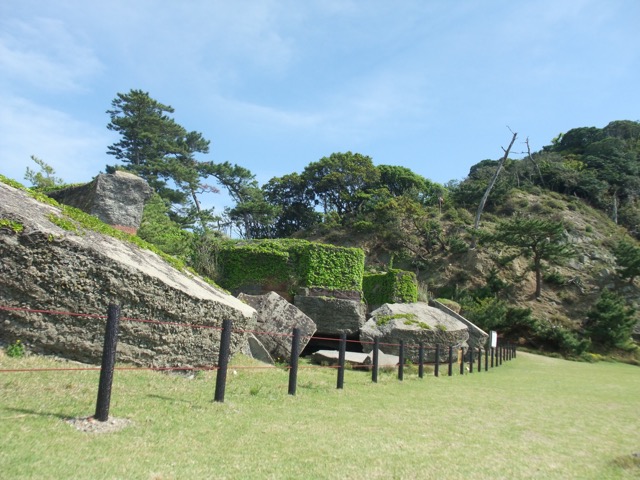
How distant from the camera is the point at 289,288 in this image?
16.6 meters

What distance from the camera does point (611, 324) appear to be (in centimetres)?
2745

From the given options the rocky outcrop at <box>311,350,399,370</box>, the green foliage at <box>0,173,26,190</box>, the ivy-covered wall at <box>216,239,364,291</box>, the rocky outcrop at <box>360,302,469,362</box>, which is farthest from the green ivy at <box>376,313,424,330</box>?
the green foliage at <box>0,173,26,190</box>

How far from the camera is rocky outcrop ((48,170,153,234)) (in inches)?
444

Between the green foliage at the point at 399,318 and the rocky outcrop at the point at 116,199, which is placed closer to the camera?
the rocky outcrop at the point at 116,199

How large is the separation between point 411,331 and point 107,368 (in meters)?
10.5

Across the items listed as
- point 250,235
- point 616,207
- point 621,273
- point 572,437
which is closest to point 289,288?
point 572,437

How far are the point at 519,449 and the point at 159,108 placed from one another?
133ft

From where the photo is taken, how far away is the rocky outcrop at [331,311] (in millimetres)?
15781

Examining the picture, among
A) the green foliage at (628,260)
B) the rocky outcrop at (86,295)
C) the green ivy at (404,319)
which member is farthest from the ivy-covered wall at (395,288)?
the green foliage at (628,260)

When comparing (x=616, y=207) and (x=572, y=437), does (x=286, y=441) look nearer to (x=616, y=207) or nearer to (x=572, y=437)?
(x=572, y=437)

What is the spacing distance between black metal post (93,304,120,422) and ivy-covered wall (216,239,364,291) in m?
12.3

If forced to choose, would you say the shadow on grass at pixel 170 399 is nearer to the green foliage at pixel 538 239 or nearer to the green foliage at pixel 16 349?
the green foliage at pixel 16 349

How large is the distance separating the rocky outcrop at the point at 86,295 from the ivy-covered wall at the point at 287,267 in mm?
9389

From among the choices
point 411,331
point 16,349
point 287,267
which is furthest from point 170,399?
point 287,267
